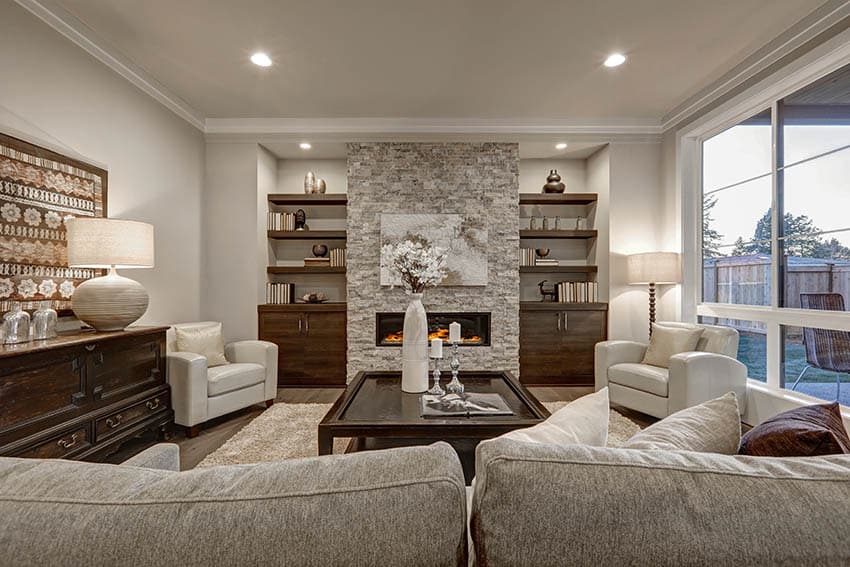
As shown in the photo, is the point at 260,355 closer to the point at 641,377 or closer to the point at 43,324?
the point at 43,324

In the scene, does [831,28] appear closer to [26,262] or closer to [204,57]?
[204,57]

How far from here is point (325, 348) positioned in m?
4.62

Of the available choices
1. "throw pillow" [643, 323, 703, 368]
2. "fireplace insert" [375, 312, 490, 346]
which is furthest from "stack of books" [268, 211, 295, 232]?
"throw pillow" [643, 323, 703, 368]

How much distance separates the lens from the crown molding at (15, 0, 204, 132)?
2.56m

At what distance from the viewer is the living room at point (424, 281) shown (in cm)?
58

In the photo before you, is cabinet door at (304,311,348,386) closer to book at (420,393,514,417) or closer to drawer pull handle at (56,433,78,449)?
book at (420,393,514,417)

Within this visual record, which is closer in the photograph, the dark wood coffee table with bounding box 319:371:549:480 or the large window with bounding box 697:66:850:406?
the dark wood coffee table with bounding box 319:371:549:480

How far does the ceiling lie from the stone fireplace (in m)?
0.53

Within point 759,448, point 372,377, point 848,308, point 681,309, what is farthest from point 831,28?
point 372,377

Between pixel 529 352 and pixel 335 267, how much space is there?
2.42 metres

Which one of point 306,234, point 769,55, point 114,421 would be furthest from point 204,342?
point 769,55

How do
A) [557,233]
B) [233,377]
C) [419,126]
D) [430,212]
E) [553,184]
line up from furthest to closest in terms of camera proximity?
[553,184] → [557,233] → [430,212] → [419,126] → [233,377]

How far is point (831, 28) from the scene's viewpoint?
105 inches

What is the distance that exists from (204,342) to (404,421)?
2256mm
